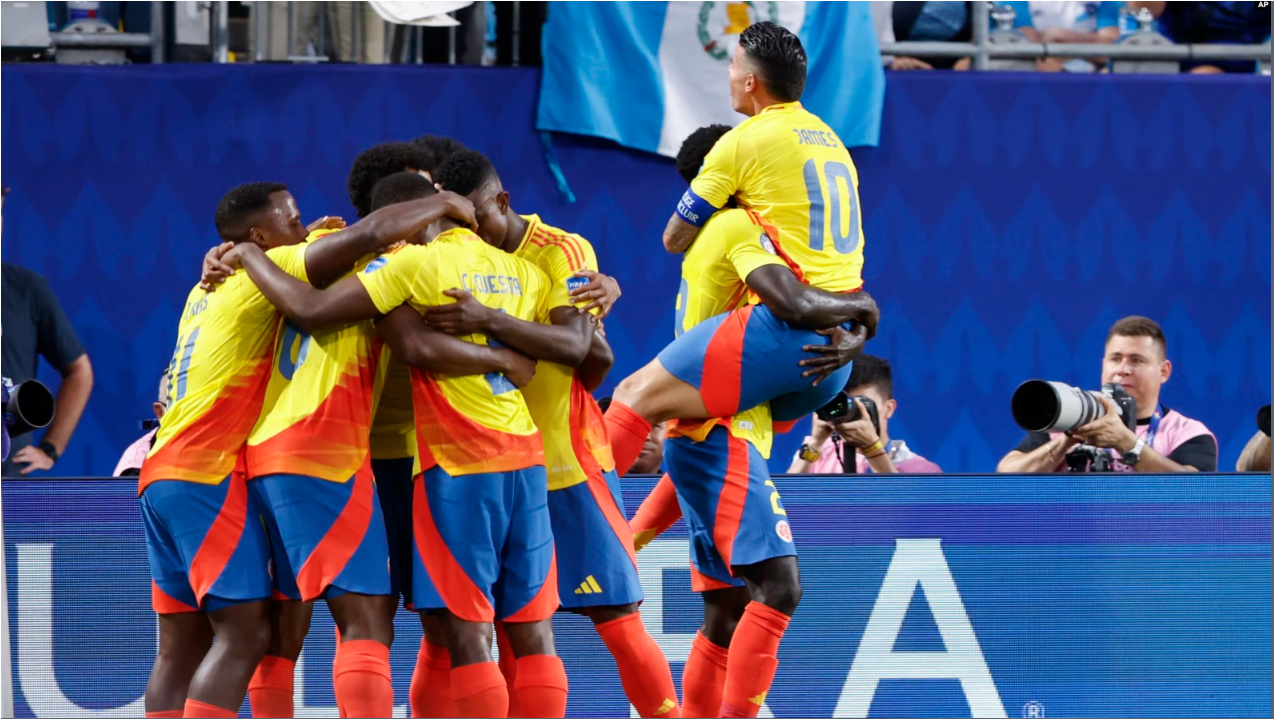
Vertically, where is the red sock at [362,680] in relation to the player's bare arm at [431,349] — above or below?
below

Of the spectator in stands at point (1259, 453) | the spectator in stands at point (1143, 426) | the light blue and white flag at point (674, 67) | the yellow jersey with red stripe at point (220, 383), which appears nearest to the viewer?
the yellow jersey with red stripe at point (220, 383)

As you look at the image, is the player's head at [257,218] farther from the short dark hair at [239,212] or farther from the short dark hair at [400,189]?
the short dark hair at [400,189]

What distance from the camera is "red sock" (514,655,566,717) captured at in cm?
418

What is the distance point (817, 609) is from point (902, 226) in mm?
2905

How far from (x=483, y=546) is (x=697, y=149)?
1.86 metres

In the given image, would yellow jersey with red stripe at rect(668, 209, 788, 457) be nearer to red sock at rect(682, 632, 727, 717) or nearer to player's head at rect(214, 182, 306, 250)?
red sock at rect(682, 632, 727, 717)

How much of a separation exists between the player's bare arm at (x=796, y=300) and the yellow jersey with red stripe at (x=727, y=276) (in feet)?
0.14

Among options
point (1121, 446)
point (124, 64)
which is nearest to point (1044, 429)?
point (1121, 446)

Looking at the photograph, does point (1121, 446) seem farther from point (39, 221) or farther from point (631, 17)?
point (39, 221)

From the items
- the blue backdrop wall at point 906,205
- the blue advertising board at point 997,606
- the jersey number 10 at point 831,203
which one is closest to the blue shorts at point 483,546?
the jersey number 10 at point 831,203

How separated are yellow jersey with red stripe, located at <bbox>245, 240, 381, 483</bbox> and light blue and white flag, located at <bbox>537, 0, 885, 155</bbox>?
3553mm

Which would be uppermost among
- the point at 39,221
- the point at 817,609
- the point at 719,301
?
the point at 719,301

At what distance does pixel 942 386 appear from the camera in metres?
7.88

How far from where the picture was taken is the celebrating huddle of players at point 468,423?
4.07 metres
